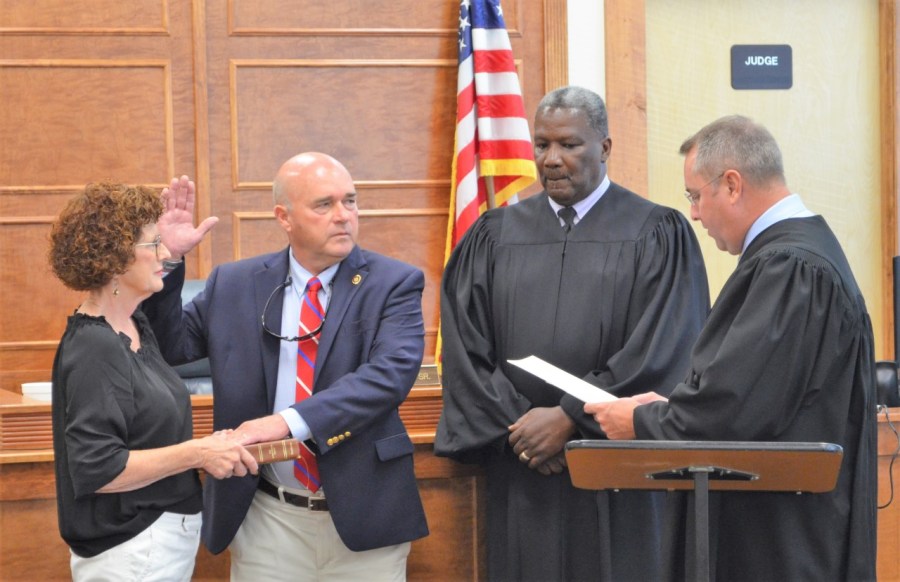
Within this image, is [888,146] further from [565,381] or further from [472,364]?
[565,381]

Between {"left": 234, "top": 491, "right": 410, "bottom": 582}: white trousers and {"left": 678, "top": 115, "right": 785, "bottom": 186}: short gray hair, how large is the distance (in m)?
1.33

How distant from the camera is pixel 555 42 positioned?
6.03m

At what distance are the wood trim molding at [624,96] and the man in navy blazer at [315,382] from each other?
9.53 feet

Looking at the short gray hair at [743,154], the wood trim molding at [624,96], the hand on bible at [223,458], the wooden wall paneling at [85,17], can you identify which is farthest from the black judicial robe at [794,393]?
the wooden wall paneling at [85,17]

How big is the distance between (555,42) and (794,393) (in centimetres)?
367

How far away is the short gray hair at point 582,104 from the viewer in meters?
3.66

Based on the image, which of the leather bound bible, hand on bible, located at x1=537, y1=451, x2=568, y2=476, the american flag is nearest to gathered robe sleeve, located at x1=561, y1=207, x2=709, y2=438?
hand on bible, located at x1=537, y1=451, x2=568, y2=476

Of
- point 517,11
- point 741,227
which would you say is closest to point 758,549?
point 741,227

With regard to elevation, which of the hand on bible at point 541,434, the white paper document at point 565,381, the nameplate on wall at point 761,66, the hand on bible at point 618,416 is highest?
the nameplate on wall at point 761,66

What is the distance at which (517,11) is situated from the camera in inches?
238

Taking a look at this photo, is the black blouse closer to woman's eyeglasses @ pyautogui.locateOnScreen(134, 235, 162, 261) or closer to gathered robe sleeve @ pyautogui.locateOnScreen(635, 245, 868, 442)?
woman's eyeglasses @ pyautogui.locateOnScreen(134, 235, 162, 261)

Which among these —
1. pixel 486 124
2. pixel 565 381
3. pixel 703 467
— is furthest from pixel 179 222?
pixel 486 124

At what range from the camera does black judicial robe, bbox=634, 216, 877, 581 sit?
267 cm

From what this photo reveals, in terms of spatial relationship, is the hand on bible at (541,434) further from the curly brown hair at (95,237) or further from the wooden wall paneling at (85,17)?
the wooden wall paneling at (85,17)
